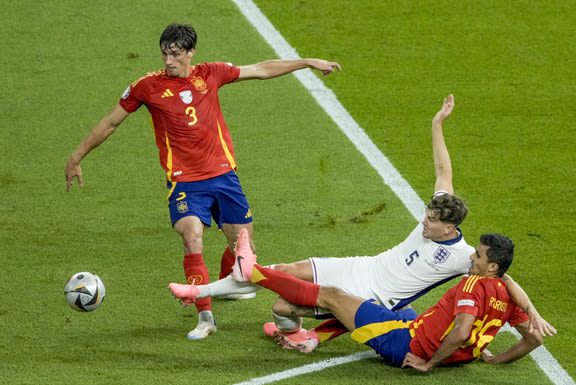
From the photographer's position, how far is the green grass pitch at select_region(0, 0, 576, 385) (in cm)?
689

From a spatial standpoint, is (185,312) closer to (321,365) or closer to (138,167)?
A: (321,365)

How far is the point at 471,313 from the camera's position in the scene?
20.4ft

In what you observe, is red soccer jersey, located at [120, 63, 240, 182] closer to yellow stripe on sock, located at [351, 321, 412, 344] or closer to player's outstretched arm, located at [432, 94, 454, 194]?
player's outstretched arm, located at [432, 94, 454, 194]

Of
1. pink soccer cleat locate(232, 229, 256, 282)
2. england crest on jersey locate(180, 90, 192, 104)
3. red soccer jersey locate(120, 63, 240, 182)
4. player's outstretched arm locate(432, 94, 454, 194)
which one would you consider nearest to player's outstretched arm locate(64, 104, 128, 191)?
red soccer jersey locate(120, 63, 240, 182)

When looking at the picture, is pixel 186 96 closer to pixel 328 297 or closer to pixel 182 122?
pixel 182 122

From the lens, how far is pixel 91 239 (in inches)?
333

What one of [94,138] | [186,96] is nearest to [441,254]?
[186,96]

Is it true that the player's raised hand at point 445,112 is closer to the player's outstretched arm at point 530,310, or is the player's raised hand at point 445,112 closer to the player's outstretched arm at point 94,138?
the player's outstretched arm at point 530,310

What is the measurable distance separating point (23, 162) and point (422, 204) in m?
3.54

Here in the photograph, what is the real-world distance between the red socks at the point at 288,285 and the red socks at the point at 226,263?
2.49 feet

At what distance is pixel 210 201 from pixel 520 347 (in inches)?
89.2

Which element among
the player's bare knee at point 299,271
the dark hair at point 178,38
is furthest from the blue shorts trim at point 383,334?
the dark hair at point 178,38

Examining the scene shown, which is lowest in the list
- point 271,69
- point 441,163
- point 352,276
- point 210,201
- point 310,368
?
point 310,368

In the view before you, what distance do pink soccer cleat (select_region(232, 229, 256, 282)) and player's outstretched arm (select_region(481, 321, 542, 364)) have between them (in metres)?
1.56
